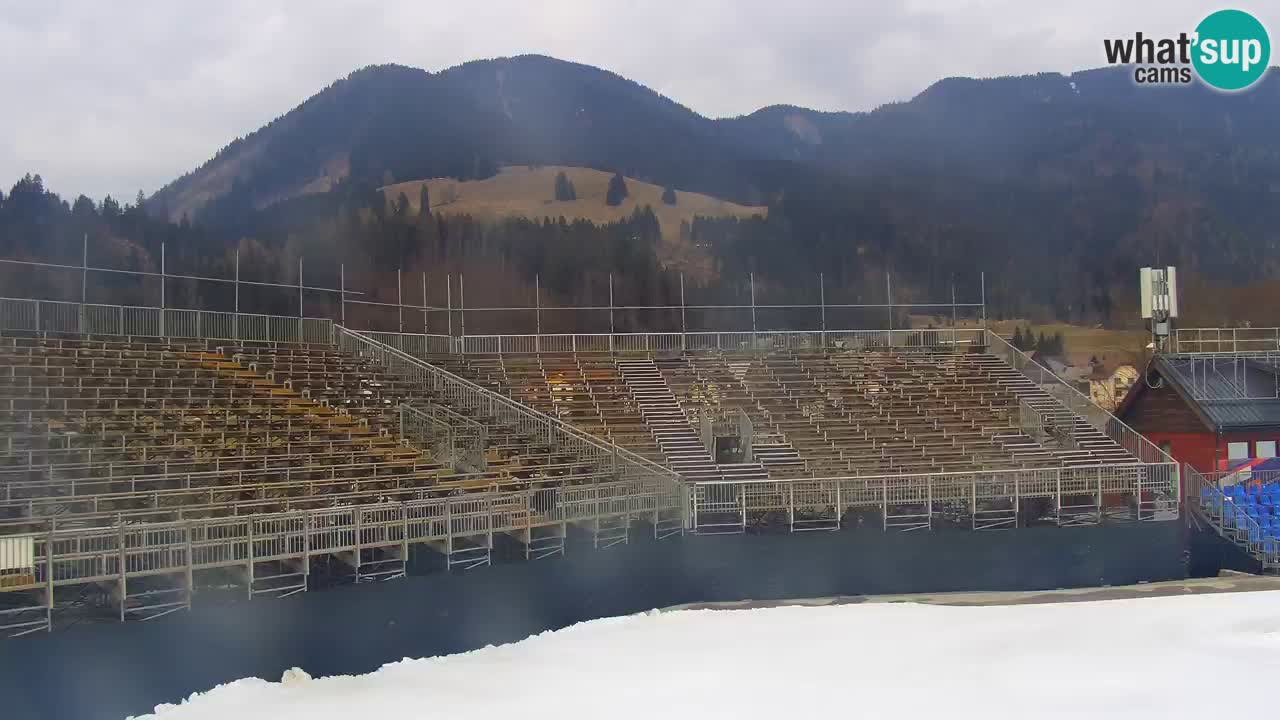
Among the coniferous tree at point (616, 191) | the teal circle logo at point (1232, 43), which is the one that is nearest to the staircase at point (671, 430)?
the coniferous tree at point (616, 191)

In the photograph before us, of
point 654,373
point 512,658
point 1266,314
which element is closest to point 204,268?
point 654,373

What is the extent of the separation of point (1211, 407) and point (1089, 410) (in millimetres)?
3486

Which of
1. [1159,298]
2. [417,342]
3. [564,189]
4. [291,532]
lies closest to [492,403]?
[417,342]

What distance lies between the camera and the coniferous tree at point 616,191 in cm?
5562

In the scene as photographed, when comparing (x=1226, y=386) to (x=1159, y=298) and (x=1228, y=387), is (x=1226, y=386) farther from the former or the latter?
(x=1159, y=298)

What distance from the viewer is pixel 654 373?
3722cm

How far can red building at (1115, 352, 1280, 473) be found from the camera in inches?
1394

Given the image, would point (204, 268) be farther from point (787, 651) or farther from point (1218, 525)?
point (1218, 525)

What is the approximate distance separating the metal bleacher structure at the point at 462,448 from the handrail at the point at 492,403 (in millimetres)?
84

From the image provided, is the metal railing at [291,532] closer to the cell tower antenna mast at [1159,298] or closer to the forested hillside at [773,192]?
the forested hillside at [773,192]

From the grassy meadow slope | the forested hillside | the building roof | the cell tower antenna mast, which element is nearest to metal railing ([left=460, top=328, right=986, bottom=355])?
the cell tower antenna mast

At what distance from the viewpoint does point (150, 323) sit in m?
31.3

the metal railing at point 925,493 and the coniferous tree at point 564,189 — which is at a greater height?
the coniferous tree at point 564,189

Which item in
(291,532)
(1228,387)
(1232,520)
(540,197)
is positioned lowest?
(1232,520)
